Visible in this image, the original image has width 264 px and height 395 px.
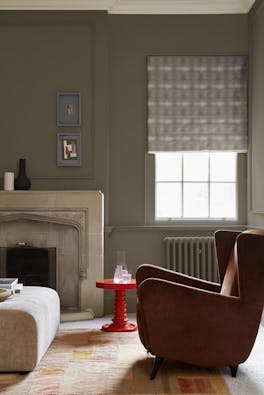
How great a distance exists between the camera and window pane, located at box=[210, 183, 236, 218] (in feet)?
19.9

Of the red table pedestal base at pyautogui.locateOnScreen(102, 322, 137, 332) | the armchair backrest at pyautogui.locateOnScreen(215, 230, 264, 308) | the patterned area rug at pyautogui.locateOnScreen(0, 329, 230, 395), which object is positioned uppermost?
the armchair backrest at pyautogui.locateOnScreen(215, 230, 264, 308)

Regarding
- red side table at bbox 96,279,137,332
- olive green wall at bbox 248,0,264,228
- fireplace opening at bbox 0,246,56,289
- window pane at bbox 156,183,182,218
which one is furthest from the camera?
window pane at bbox 156,183,182,218

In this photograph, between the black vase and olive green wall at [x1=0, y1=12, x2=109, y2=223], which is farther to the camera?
olive green wall at [x1=0, y1=12, x2=109, y2=223]

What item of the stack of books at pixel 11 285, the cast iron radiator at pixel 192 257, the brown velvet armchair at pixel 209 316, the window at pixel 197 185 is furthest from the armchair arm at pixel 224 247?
the window at pixel 197 185

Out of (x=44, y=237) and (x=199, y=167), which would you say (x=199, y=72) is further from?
(x=44, y=237)

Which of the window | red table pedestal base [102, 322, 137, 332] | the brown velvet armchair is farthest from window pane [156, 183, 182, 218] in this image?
the brown velvet armchair

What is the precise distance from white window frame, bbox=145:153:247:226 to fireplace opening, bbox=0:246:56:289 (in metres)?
1.12

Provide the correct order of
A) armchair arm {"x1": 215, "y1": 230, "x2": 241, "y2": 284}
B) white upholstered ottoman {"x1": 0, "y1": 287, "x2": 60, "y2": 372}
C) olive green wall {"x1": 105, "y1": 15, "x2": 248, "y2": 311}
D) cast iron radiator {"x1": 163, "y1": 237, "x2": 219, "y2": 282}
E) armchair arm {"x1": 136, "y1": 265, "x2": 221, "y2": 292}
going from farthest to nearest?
olive green wall {"x1": 105, "y1": 15, "x2": 248, "y2": 311}
cast iron radiator {"x1": 163, "y1": 237, "x2": 219, "y2": 282}
armchair arm {"x1": 136, "y1": 265, "x2": 221, "y2": 292}
armchair arm {"x1": 215, "y1": 230, "x2": 241, "y2": 284}
white upholstered ottoman {"x1": 0, "y1": 287, "x2": 60, "y2": 372}

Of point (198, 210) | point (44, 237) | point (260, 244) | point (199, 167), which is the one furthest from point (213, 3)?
point (260, 244)

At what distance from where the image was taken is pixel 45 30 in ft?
19.4

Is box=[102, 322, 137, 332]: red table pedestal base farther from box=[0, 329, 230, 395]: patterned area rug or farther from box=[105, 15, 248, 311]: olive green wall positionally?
box=[105, 15, 248, 311]: olive green wall

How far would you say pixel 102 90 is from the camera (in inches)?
233

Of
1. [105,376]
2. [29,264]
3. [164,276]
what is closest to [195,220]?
[29,264]

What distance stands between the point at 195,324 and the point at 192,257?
2.48 metres
